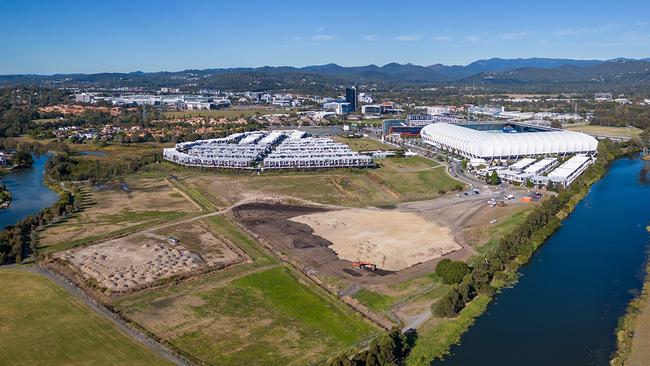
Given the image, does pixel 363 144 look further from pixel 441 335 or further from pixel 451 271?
pixel 441 335

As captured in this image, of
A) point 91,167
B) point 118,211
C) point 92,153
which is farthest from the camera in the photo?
point 92,153

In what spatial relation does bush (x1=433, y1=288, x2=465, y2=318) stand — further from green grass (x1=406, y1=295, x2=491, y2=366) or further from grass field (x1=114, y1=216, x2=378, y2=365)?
grass field (x1=114, y1=216, x2=378, y2=365)

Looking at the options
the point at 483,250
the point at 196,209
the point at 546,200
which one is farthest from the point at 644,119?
the point at 196,209

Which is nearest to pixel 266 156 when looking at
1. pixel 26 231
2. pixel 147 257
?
pixel 26 231

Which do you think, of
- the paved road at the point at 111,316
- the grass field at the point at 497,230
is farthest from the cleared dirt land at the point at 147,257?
the grass field at the point at 497,230

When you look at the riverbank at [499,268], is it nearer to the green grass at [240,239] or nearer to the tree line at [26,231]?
the green grass at [240,239]

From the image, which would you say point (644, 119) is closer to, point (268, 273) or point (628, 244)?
point (628, 244)

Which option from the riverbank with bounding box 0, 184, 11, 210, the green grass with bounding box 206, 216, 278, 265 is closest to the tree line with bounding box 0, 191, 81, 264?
the riverbank with bounding box 0, 184, 11, 210
